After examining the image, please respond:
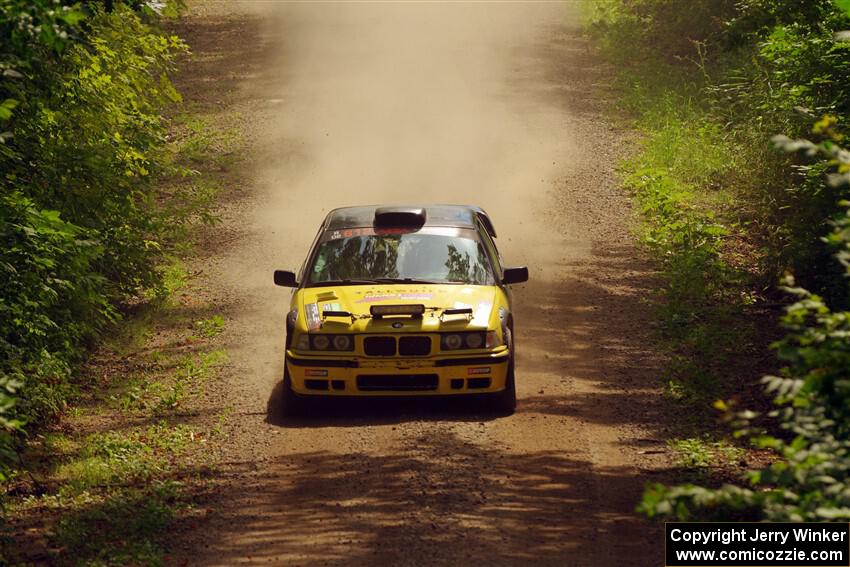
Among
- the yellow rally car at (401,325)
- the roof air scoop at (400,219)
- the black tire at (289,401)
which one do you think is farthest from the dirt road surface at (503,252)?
the roof air scoop at (400,219)

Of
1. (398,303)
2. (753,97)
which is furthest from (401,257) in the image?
(753,97)

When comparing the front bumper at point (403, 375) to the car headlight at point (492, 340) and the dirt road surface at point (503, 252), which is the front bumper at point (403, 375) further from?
the dirt road surface at point (503, 252)

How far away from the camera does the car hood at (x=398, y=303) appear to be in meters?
10.8

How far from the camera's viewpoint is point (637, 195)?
21156 millimetres

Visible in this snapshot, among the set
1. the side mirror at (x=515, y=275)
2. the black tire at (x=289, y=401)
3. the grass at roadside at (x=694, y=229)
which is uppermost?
the side mirror at (x=515, y=275)

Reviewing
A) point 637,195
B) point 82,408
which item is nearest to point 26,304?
point 82,408

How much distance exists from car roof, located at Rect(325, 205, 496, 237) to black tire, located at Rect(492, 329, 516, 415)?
185cm

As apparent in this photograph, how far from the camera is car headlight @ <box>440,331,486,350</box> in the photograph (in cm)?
1080

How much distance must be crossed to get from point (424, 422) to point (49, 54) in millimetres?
5421

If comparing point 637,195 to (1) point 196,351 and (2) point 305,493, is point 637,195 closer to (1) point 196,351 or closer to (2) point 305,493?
(1) point 196,351

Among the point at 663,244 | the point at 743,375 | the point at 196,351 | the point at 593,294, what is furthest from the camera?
the point at 663,244

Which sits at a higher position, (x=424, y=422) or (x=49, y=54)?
(x=49, y=54)

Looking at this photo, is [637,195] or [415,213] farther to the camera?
[637,195]

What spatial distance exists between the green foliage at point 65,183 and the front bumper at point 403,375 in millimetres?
2446
